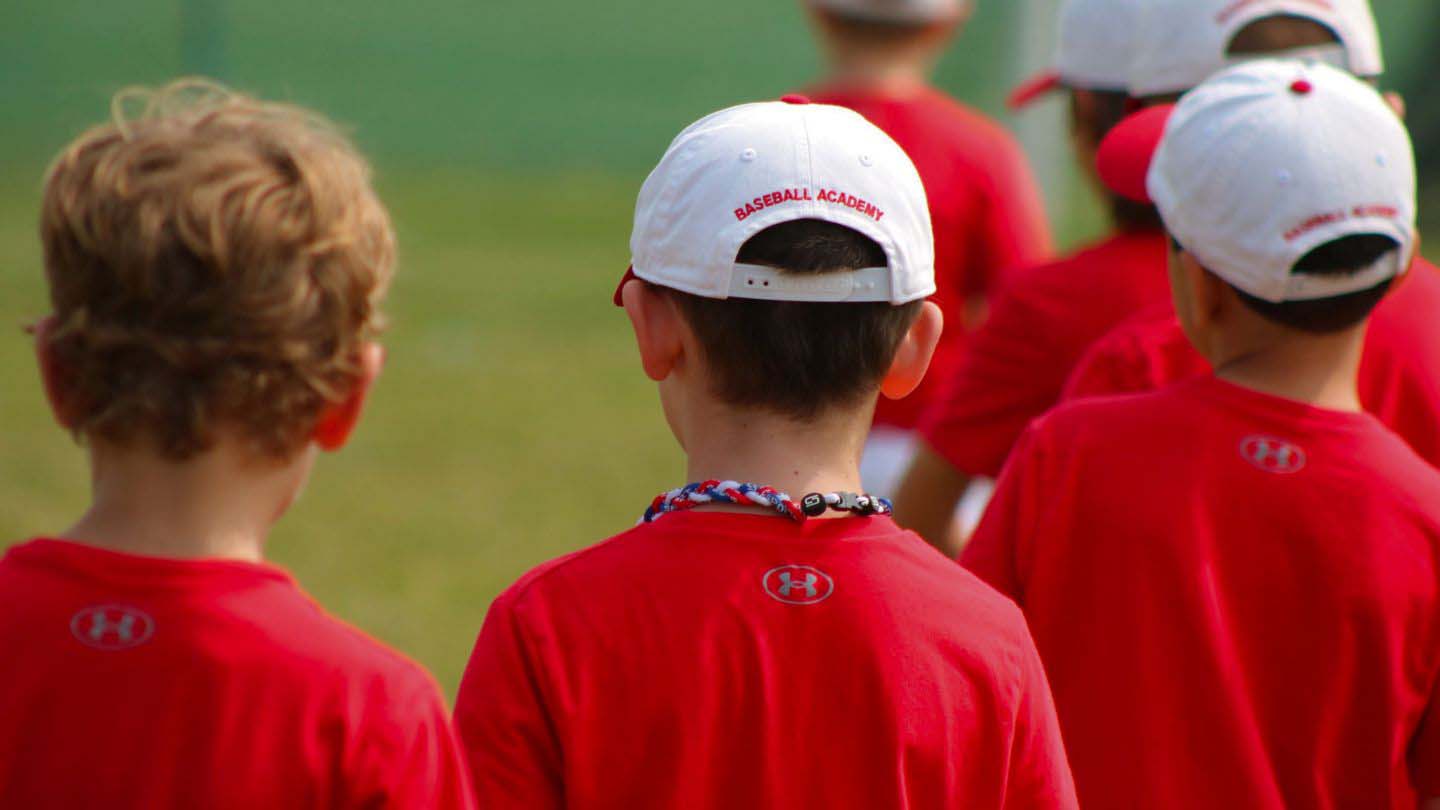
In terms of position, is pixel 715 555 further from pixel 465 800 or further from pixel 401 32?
pixel 401 32

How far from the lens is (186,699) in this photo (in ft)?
5.46

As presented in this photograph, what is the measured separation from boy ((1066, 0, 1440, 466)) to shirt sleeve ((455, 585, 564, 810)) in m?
1.17

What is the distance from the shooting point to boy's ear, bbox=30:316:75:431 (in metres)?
1.75

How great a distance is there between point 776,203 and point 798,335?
0.15 metres

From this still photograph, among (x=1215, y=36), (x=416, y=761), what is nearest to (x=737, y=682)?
(x=416, y=761)

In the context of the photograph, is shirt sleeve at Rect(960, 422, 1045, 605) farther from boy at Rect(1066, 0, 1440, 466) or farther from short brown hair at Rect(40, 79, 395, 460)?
short brown hair at Rect(40, 79, 395, 460)

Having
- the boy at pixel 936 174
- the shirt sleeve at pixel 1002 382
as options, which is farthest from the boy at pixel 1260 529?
the boy at pixel 936 174

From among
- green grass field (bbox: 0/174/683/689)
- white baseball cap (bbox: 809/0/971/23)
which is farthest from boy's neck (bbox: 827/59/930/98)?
green grass field (bbox: 0/174/683/689)

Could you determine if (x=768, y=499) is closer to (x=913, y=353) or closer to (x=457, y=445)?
(x=913, y=353)

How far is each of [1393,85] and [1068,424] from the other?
16613 millimetres

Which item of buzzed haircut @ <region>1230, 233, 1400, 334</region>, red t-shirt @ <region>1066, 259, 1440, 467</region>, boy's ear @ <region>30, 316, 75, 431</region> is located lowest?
red t-shirt @ <region>1066, 259, 1440, 467</region>

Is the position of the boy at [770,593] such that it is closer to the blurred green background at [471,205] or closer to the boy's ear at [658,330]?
the boy's ear at [658,330]

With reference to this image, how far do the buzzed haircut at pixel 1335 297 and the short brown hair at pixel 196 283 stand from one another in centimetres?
123

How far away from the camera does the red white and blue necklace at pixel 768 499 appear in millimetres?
1867
